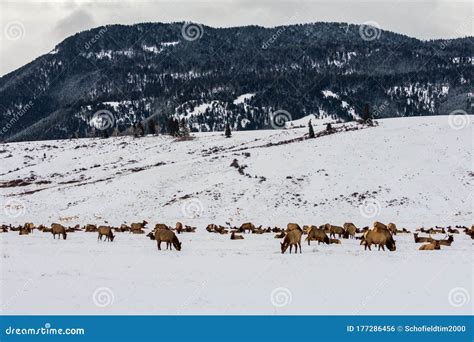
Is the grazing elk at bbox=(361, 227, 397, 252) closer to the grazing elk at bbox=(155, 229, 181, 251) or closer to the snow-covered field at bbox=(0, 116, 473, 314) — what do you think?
the snow-covered field at bbox=(0, 116, 473, 314)

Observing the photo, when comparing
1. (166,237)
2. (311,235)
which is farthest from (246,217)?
(166,237)

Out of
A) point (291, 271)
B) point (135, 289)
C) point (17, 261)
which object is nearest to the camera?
point (135, 289)

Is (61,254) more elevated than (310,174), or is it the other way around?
(310,174)

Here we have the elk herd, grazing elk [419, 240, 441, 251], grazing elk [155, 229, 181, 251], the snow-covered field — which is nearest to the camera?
the snow-covered field

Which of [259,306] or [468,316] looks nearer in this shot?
[468,316]

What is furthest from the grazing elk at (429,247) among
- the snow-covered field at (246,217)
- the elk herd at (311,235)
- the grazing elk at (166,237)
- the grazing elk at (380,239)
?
the grazing elk at (166,237)

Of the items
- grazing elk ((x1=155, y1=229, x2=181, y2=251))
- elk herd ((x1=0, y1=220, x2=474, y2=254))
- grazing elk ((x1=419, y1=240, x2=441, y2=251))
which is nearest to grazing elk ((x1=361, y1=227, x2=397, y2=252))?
elk herd ((x1=0, y1=220, x2=474, y2=254))

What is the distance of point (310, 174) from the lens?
5234cm

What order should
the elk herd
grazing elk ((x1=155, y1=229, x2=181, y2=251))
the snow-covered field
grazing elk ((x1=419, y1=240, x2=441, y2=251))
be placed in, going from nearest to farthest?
the snow-covered field, the elk herd, grazing elk ((x1=419, y1=240, x2=441, y2=251)), grazing elk ((x1=155, y1=229, x2=181, y2=251))

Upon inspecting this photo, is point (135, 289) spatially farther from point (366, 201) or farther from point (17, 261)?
point (366, 201)

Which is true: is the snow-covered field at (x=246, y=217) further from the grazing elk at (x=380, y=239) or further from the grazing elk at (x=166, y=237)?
the grazing elk at (x=380, y=239)

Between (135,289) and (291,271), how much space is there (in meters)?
4.93

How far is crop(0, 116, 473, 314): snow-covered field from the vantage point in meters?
12.3
